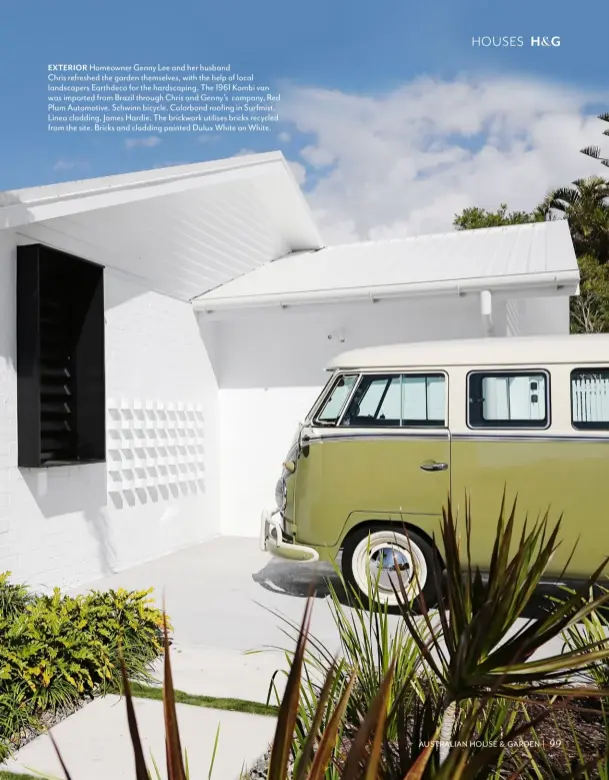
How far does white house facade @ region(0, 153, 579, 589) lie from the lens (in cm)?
586

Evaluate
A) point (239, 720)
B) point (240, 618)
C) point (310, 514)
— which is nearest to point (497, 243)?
point (310, 514)

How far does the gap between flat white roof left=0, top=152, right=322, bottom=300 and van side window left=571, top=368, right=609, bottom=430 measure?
456cm

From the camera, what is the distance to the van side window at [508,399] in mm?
5336

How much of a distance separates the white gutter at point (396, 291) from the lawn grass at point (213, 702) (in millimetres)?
5064

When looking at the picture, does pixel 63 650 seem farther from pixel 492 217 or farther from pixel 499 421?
pixel 492 217

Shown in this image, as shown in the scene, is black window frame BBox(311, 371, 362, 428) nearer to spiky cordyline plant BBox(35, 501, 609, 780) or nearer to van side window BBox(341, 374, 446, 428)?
van side window BBox(341, 374, 446, 428)

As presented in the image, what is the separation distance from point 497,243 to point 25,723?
9035 millimetres

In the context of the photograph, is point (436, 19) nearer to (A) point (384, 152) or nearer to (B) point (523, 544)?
(A) point (384, 152)

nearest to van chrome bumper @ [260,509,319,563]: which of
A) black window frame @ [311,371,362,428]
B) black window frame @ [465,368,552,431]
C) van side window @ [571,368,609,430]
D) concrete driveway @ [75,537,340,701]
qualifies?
concrete driveway @ [75,537,340,701]

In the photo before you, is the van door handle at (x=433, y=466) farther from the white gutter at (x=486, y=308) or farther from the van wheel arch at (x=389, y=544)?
the white gutter at (x=486, y=308)

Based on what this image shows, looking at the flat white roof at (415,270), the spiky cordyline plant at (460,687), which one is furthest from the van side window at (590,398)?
the spiky cordyline plant at (460,687)

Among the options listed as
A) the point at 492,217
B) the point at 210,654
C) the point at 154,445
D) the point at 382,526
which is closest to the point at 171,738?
the point at 210,654

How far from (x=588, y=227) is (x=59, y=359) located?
73.7ft

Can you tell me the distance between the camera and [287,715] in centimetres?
117
